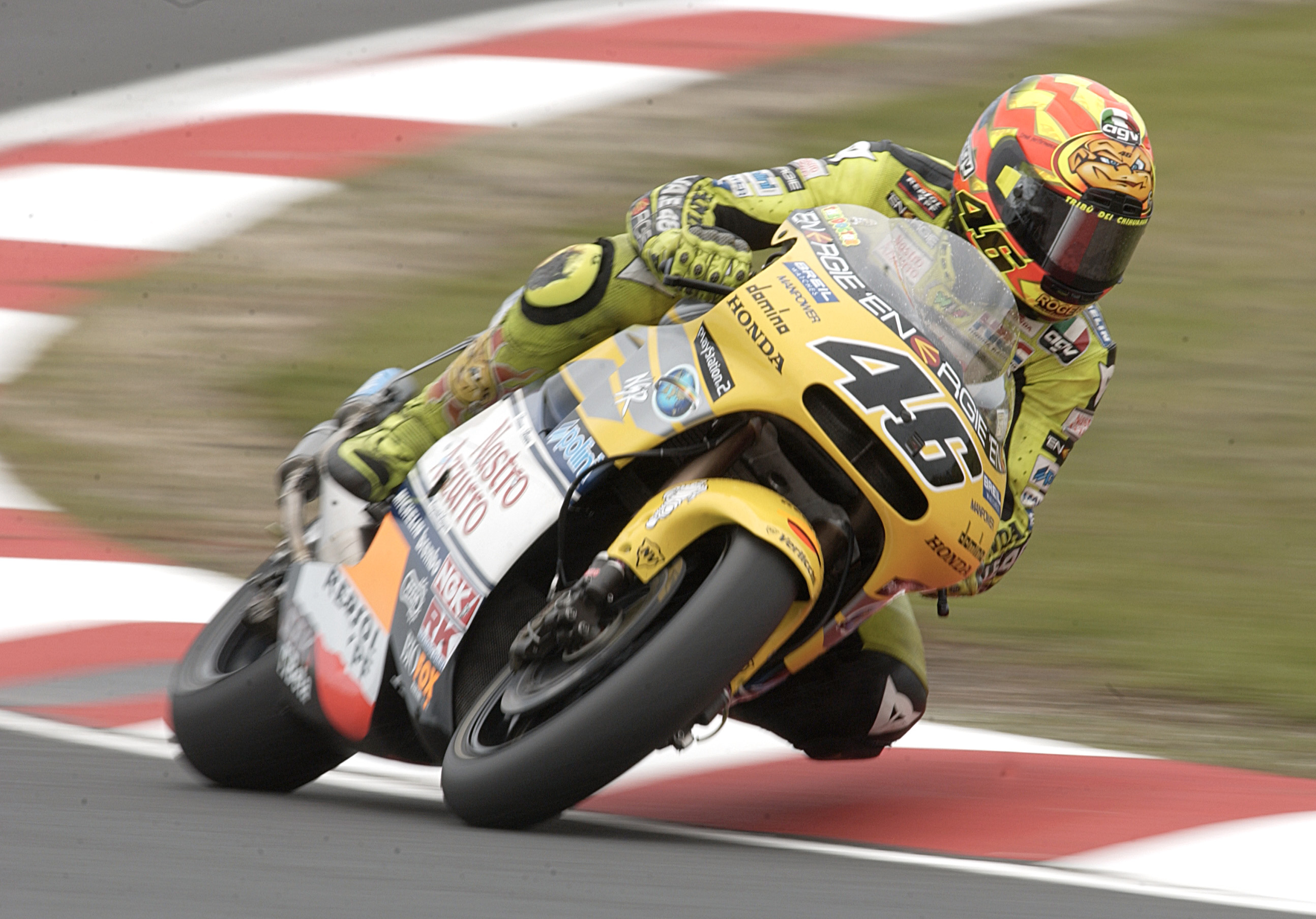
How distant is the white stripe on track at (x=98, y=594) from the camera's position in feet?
14.9

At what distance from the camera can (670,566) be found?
283 centimetres

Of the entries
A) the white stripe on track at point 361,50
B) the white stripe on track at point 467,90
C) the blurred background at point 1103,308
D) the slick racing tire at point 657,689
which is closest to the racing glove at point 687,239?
the slick racing tire at point 657,689

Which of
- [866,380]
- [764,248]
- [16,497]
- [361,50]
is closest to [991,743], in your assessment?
[764,248]

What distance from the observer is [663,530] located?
2828 millimetres

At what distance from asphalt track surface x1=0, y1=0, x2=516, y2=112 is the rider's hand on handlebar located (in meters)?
6.01

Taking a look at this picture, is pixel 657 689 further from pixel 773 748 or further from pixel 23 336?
pixel 23 336

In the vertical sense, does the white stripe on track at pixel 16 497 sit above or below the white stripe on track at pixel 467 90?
above

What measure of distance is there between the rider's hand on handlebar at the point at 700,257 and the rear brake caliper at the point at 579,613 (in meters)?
0.56

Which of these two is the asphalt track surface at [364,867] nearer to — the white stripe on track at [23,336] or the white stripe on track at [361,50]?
the white stripe on track at [23,336]

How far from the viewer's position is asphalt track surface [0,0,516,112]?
8648 millimetres

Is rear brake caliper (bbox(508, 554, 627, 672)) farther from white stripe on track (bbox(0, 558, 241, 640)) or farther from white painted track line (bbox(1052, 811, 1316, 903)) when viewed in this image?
white stripe on track (bbox(0, 558, 241, 640))

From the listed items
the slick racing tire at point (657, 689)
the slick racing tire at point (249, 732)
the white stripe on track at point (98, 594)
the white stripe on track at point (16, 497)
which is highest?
the slick racing tire at point (657, 689)

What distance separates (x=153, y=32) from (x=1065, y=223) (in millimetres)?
7064

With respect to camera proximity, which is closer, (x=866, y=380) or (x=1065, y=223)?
(x=866, y=380)
